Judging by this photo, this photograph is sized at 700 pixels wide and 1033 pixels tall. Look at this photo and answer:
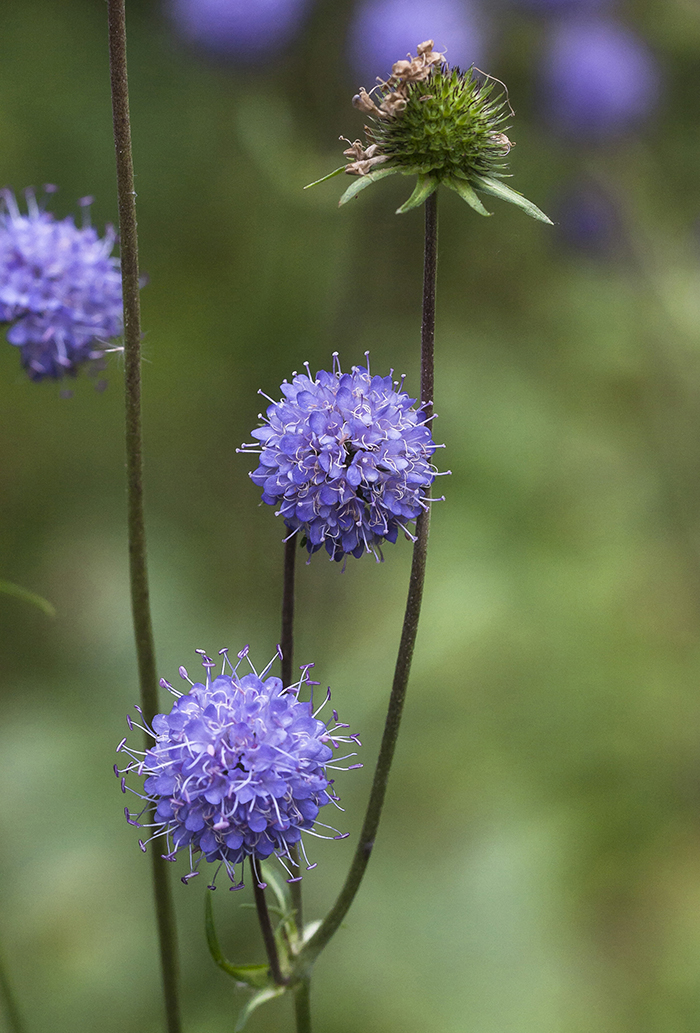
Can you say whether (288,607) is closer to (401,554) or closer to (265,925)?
(265,925)

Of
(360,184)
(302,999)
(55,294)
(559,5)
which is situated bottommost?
(302,999)

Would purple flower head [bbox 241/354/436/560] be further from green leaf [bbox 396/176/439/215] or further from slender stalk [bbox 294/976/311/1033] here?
slender stalk [bbox 294/976/311/1033]

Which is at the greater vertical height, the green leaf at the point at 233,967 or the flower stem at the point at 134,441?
the flower stem at the point at 134,441

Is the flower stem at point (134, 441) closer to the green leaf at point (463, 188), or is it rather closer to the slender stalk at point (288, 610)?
the slender stalk at point (288, 610)

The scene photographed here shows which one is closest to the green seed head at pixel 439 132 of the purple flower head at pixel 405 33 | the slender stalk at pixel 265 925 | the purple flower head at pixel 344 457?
the purple flower head at pixel 344 457

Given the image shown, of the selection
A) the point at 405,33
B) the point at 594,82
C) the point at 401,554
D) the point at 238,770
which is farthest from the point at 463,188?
the point at 401,554
